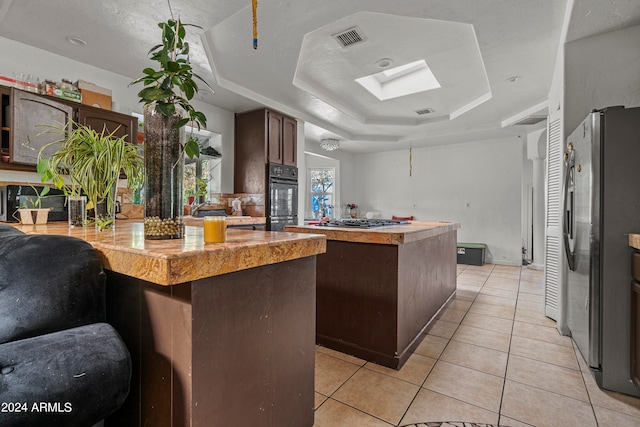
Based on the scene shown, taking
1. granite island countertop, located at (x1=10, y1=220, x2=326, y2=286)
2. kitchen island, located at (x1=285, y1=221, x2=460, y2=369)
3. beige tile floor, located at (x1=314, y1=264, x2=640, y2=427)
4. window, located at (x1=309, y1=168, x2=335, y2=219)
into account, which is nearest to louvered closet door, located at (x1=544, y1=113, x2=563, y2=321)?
beige tile floor, located at (x1=314, y1=264, x2=640, y2=427)

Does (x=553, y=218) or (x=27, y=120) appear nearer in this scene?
(x=27, y=120)

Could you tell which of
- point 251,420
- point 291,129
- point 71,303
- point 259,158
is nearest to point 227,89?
point 259,158

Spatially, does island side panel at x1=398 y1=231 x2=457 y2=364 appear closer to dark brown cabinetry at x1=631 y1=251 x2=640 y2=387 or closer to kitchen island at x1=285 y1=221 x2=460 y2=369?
kitchen island at x1=285 y1=221 x2=460 y2=369

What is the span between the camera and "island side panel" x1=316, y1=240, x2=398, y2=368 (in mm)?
2018

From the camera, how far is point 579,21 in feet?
7.23

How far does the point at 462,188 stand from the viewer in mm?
6547

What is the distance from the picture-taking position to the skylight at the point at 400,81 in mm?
3890

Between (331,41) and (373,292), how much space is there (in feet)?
7.61

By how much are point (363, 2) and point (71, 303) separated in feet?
8.04

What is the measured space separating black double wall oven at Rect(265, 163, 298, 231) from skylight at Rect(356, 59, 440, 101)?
1664 millimetres

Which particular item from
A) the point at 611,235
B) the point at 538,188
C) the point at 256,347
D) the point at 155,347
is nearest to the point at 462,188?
the point at 538,188

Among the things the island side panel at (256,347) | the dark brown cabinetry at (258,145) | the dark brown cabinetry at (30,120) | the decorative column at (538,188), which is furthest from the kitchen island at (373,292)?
the decorative column at (538,188)

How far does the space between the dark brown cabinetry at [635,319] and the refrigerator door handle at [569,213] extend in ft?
1.73

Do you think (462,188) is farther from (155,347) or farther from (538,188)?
(155,347)
